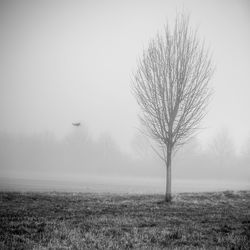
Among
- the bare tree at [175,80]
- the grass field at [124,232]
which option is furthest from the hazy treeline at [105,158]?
the grass field at [124,232]

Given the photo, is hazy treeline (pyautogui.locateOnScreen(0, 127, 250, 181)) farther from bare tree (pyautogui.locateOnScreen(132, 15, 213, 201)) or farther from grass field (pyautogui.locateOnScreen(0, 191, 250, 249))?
grass field (pyautogui.locateOnScreen(0, 191, 250, 249))

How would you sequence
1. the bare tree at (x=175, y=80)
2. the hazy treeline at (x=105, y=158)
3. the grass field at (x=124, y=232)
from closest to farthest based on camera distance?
the grass field at (x=124, y=232) < the bare tree at (x=175, y=80) < the hazy treeline at (x=105, y=158)

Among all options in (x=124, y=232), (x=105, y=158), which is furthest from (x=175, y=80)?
(x=105, y=158)

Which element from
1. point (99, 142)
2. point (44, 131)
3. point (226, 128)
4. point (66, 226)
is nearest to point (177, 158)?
point (226, 128)

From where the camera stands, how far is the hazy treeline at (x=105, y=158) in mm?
74125

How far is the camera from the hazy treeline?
74.1 metres

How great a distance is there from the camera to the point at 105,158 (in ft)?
294

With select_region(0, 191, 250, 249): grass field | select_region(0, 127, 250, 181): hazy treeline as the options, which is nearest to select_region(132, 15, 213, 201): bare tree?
select_region(0, 191, 250, 249): grass field

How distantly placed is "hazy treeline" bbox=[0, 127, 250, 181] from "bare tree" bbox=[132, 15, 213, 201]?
173ft

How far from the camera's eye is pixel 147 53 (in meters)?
16.0

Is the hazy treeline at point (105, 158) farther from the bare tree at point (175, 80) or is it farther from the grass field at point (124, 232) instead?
the grass field at point (124, 232)

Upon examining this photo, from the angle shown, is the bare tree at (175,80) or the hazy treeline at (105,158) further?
the hazy treeline at (105,158)

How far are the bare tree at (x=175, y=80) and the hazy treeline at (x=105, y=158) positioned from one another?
52.6 m

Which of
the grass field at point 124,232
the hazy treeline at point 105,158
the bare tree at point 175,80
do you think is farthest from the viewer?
the hazy treeline at point 105,158
